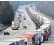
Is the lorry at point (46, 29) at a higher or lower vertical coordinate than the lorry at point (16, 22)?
lower

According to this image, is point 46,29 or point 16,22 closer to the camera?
point 16,22

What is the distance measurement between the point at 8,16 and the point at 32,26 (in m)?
1.17

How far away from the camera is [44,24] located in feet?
32.6

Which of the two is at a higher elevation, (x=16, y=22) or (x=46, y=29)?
(x=16, y=22)

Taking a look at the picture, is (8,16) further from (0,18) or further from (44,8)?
(44,8)

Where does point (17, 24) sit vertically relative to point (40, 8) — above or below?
below

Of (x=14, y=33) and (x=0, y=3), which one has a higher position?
(x=0, y=3)

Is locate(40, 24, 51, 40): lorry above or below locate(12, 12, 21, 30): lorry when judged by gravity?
below

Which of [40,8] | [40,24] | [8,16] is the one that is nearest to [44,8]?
[40,8]

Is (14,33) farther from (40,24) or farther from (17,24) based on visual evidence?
(40,24)

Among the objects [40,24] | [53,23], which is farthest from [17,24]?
[53,23]

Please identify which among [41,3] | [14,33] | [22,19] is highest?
[41,3]

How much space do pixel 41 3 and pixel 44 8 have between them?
13.7 inches

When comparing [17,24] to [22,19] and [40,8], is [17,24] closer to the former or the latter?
[22,19]
